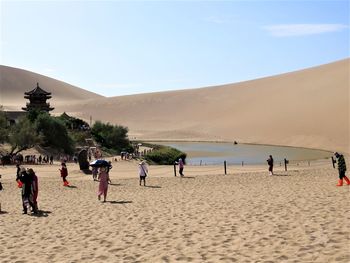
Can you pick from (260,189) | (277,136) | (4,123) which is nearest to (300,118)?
(277,136)

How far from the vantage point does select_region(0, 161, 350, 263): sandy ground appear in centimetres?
848

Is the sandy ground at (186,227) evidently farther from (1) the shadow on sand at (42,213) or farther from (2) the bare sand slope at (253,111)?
(2) the bare sand slope at (253,111)

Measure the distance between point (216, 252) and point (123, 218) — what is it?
467 centimetres

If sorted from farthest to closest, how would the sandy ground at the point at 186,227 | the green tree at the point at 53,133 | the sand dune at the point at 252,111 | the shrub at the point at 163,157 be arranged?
the sand dune at the point at 252,111 → the green tree at the point at 53,133 → the shrub at the point at 163,157 → the sandy ground at the point at 186,227

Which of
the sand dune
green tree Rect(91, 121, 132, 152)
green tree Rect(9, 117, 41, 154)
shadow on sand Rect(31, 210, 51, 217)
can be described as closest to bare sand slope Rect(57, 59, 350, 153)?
the sand dune

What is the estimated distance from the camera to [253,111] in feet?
350

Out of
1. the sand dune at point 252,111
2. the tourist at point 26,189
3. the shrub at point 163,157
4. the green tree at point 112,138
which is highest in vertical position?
the sand dune at point 252,111

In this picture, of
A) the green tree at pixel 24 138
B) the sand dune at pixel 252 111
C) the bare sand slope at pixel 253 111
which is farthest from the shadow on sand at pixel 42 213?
the sand dune at pixel 252 111

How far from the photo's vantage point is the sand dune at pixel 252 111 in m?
81.8

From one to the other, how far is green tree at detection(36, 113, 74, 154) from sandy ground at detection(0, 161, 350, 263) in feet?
98.2

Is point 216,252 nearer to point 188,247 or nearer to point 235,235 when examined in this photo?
point 188,247

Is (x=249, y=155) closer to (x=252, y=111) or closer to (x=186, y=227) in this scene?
(x=186, y=227)

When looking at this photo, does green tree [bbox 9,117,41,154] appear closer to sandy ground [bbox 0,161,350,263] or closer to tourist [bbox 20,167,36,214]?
sandy ground [bbox 0,161,350,263]

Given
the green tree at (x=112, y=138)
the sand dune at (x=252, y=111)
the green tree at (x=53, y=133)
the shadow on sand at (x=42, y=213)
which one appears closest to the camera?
the shadow on sand at (x=42, y=213)
